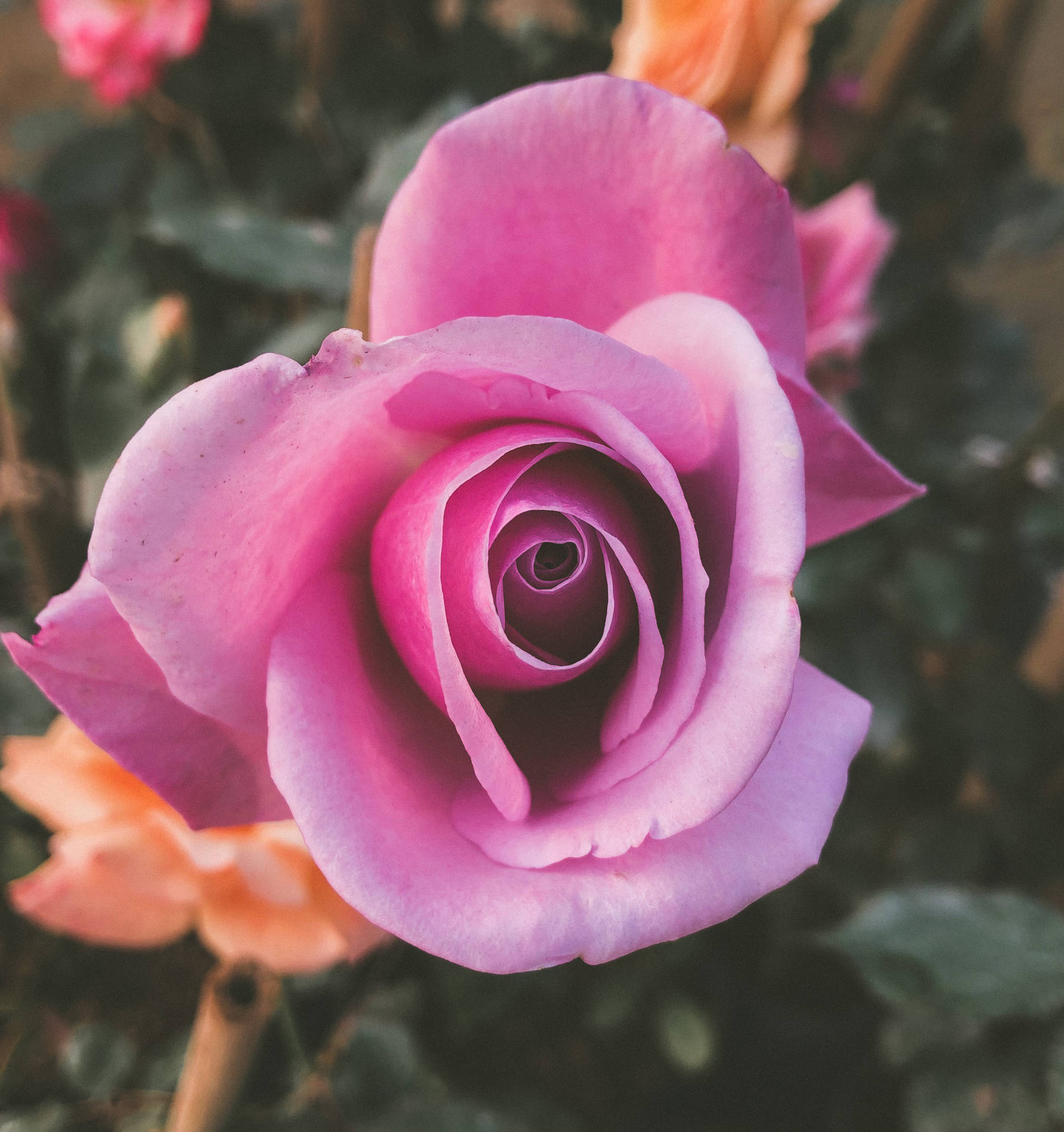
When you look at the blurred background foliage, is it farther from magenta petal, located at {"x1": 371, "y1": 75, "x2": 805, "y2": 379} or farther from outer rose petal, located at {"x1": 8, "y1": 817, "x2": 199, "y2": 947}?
magenta petal, located at {"x1": 371, "y1": 75, "x2": 805, "y2": 379}

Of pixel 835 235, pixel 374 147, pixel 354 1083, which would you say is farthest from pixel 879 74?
pixel 354 1083

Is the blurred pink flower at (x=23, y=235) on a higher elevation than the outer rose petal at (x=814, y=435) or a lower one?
lower

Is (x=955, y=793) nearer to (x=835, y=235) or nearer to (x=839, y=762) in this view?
(x=835, y=235)

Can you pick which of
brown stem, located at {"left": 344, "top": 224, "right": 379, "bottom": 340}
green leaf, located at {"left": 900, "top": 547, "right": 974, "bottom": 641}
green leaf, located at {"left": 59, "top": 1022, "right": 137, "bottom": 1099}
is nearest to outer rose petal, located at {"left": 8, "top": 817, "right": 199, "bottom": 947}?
green leaf, located at {"left": 59, "top": 1022, "right": 137, "bottom": 1099}

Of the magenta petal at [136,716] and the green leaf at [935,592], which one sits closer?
the magenta petal at [136,716]

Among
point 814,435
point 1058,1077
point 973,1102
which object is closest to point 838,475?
point 814,435

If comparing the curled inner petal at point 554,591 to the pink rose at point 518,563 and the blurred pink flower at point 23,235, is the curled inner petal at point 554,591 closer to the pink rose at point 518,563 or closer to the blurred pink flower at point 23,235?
the pink rose at point 518,563

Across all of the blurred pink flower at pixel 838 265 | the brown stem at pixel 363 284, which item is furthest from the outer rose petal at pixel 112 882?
the blurred pink flower at pixel 838 265
